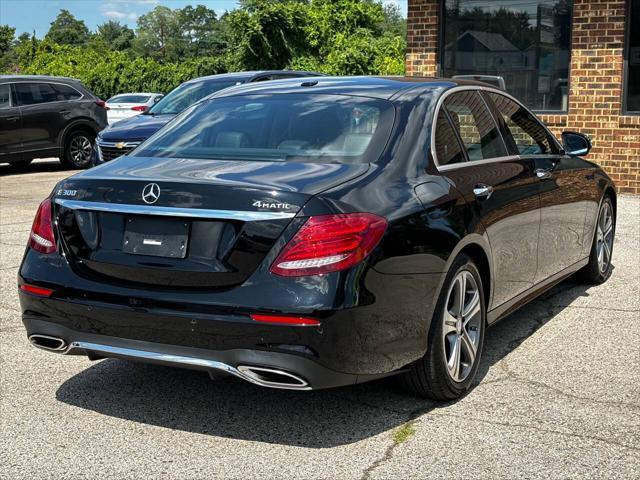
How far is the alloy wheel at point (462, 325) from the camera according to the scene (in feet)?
14.9

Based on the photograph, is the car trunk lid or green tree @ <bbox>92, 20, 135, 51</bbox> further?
green tree @ <bbox>92, 20, 135, 51</bbox>

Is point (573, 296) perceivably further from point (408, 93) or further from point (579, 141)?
point (408, 93)

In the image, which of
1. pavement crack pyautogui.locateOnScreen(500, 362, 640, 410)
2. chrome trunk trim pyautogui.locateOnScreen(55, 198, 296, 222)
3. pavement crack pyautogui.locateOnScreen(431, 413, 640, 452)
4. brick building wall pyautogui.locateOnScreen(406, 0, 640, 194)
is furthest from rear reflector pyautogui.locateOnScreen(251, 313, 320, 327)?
brick building wall pyautogui.locateOnScreen(406, 0, 640, 194)

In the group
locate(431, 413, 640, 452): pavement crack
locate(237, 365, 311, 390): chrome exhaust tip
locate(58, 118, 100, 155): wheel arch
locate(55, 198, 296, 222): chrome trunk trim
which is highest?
locate(55, 198, 296, 222): chrome trunk trim

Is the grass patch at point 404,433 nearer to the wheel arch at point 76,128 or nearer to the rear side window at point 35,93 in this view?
the rear side window at point 35,93

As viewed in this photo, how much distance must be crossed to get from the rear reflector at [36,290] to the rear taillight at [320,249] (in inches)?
43.9

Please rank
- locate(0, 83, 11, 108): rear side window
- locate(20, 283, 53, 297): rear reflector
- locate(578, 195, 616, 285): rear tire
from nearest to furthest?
locate(20, 283, 53, 297): rear reflector
locate(578, 195, 616, 285): rear tire
locate(0, 83, 11, 108): rear side window

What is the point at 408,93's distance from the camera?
4801mm

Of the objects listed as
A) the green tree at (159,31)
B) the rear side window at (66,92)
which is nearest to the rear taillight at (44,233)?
the rear side window at (66,92)

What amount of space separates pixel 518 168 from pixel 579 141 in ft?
4.26

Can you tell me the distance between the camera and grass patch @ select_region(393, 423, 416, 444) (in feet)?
13.4

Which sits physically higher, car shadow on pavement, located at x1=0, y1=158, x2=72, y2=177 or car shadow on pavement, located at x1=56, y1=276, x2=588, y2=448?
car shadow on pavement, located at x1=56, y1=276, x2=588, y2=448

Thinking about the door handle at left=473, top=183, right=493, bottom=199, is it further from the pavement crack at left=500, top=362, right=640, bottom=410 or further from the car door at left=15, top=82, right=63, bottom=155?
the car door at left=15, top=82, right=63, bottom=155

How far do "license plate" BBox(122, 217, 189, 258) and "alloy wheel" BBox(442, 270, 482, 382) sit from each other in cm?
132
